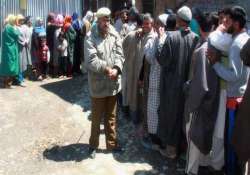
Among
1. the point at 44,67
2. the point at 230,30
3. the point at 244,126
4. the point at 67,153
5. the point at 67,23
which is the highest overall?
the point at 67,23

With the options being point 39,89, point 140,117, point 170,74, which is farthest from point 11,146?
point 39,89

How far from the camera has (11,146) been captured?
6.64m

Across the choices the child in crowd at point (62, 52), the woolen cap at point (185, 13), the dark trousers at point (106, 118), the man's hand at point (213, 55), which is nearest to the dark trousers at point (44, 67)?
the child in crowd at point (62, 52)

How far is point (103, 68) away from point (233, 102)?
187 cm

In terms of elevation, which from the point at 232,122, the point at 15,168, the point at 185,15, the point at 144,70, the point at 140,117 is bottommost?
the point at 15,168

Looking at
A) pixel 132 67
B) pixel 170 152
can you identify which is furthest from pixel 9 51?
pixel 170 152

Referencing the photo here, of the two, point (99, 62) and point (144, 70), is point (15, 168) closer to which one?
point (99, 62)

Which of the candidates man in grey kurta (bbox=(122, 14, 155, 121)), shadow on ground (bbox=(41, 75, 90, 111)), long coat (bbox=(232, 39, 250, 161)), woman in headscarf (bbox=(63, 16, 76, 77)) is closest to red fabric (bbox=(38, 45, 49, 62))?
woman in headscarf (bbox=(63, 16, 76, 77))

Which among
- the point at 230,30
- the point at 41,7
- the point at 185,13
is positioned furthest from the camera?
the point at 41,7

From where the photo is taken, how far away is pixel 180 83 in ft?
18.0

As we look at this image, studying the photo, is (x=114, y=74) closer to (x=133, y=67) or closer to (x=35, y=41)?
(x=133, y=67)

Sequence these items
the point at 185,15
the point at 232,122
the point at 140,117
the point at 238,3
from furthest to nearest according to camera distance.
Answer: the point at 238,3, the point at 140,117, the point at 185,15, the point at 232,122

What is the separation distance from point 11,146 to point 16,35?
15.1 ft

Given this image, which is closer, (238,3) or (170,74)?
(170,74)
